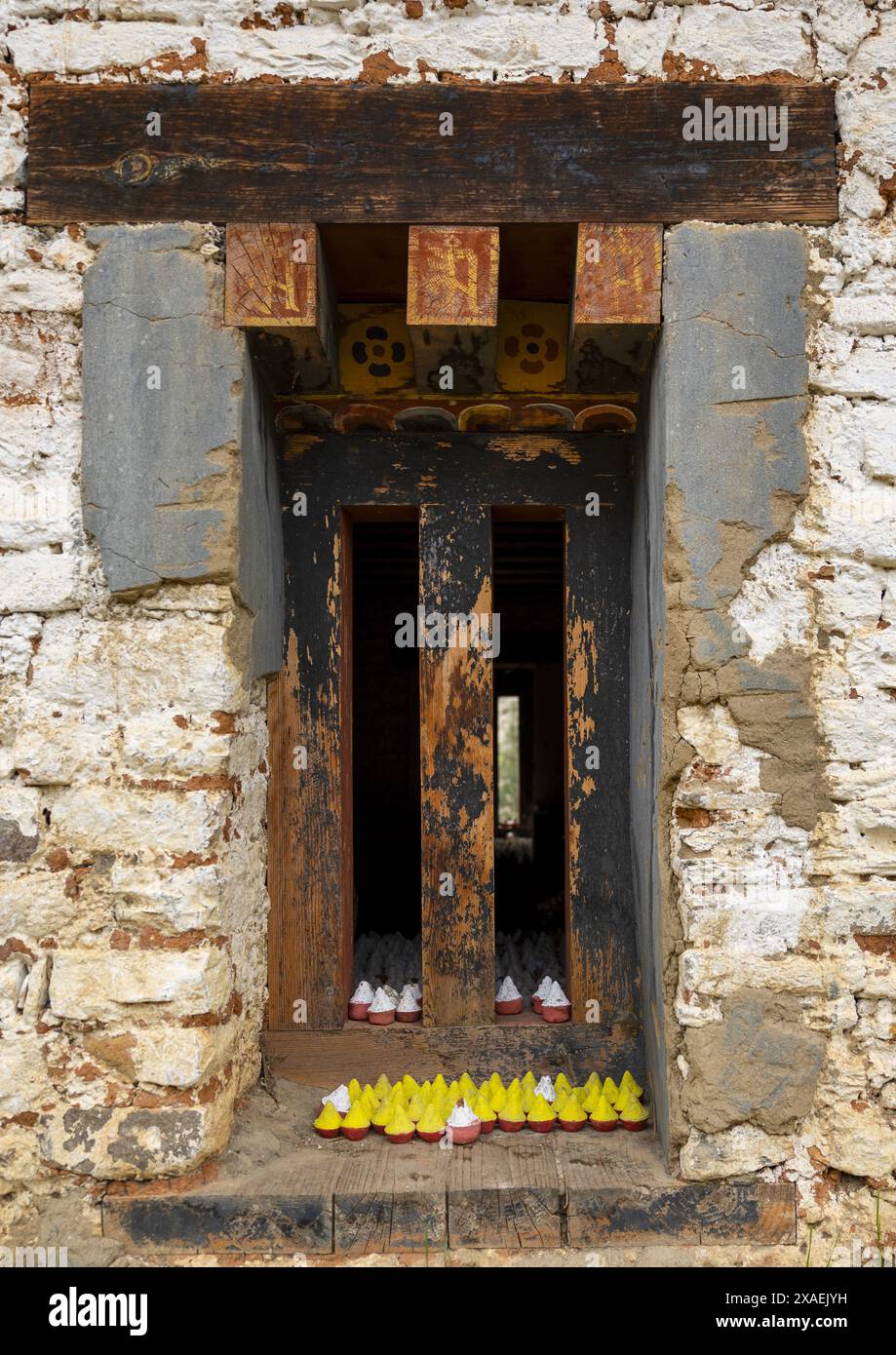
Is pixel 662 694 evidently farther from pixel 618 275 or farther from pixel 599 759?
pixel 618 275

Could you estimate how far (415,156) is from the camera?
258 cm

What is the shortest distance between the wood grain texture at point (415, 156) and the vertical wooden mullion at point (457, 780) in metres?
0.94

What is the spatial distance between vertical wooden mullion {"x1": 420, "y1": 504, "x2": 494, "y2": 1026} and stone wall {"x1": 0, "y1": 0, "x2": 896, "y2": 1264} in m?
0.69

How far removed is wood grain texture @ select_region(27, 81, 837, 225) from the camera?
2.56 metres

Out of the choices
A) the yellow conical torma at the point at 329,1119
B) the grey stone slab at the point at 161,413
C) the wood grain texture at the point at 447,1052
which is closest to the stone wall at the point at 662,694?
the grey stone slab at the point at 161,413

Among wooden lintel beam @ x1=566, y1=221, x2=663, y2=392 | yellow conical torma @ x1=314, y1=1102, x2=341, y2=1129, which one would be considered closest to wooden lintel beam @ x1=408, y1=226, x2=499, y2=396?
wooden lintel beam @ x1=566, y1=221, x2=663, y2=392

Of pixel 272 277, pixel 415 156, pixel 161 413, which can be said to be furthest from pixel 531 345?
pixel 161 413

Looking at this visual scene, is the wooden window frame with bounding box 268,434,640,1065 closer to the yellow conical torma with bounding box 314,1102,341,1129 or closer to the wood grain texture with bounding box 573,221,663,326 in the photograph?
the yellow conical torma with bounding box 314,1102,341,1129

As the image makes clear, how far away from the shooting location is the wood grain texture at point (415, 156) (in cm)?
256

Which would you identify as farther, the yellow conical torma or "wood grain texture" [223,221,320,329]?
the yellow conical torma

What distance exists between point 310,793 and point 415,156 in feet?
6.19

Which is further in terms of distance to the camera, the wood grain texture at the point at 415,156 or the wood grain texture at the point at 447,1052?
the wood grain texture at the point at 447,1052

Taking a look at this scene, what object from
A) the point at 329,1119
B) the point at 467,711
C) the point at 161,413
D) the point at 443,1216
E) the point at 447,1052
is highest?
the point at 161,413

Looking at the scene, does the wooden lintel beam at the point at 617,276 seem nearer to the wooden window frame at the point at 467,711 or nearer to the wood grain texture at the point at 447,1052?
the wooden window frame at the point at 467,711
